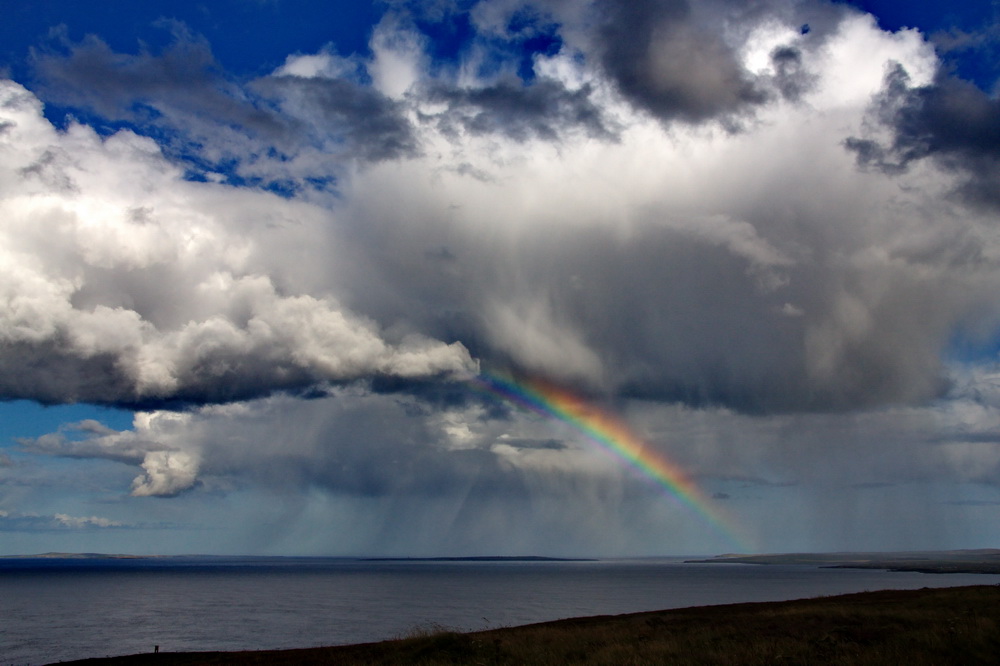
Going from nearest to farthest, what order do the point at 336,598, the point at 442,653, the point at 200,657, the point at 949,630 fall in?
1. the point at 949,630
2. the point at 442,653
3. the point at 200,657
4. the point at 336,598

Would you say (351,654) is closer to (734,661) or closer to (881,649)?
(734,661)

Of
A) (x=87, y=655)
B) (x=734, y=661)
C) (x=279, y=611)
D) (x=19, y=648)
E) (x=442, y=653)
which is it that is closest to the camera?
(x=734, y=661)

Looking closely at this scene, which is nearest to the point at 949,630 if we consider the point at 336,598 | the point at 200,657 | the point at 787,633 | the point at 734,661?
the point at 787,633

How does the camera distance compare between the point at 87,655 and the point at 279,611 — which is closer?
the point at 87,655

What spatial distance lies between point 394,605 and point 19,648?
178 ft

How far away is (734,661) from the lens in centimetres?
2484

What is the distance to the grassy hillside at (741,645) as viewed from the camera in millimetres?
24906

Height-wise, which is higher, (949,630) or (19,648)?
(949,630)

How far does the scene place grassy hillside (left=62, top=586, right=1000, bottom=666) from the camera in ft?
81.7

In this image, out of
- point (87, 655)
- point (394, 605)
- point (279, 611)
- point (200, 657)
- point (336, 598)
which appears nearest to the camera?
point (200, 657)

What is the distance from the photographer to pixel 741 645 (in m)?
28.9

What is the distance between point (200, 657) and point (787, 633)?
37445 millimetres

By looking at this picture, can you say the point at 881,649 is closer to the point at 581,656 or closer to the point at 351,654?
the point at 581,656

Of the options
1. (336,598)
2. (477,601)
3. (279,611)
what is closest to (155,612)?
(279,611)
